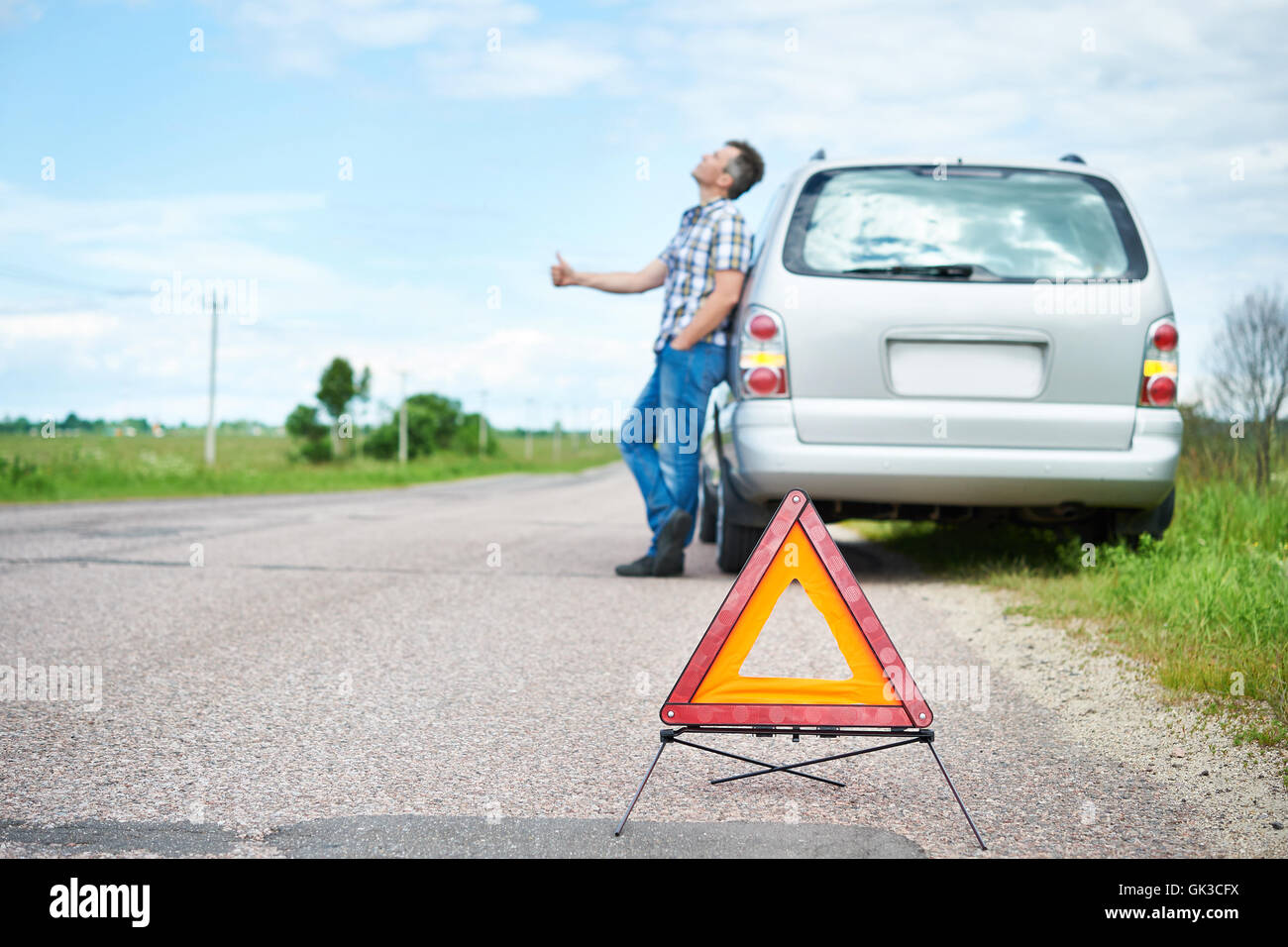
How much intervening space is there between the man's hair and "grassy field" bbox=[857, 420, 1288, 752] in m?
2.66

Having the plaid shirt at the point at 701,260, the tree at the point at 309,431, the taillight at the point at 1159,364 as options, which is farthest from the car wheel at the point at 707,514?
the tree at the point at 309,431

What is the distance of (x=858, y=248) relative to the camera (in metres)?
5.65

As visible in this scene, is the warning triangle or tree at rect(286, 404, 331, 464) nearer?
the warning triangle

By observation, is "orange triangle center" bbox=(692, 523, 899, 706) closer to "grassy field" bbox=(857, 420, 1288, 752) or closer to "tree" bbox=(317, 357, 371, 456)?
"grassy field" bbox=(857, 420, 1288, 752)

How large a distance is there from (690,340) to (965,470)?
1.72m

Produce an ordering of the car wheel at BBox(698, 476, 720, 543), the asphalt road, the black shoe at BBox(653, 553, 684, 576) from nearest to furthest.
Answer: the asphalt road < the black shoe at BBox(653, 553, 684, 576) < the car wheel at BBox(698, 476, 720, 543)

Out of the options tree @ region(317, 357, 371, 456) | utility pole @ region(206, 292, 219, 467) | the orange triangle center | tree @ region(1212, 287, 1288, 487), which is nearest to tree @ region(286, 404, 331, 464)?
tree @ region(317, 357, 371, 456)

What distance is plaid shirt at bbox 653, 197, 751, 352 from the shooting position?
6.24m

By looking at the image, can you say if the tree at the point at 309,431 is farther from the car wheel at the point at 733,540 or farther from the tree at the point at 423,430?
the car wheel at the point at 733,540

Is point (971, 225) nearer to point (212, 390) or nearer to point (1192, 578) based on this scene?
point (1192, 578)

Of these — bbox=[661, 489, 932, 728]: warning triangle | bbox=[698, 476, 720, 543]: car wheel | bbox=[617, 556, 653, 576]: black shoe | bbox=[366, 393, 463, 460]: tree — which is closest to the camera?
bbox=[661, 489, 932, 728]: warning triangle
